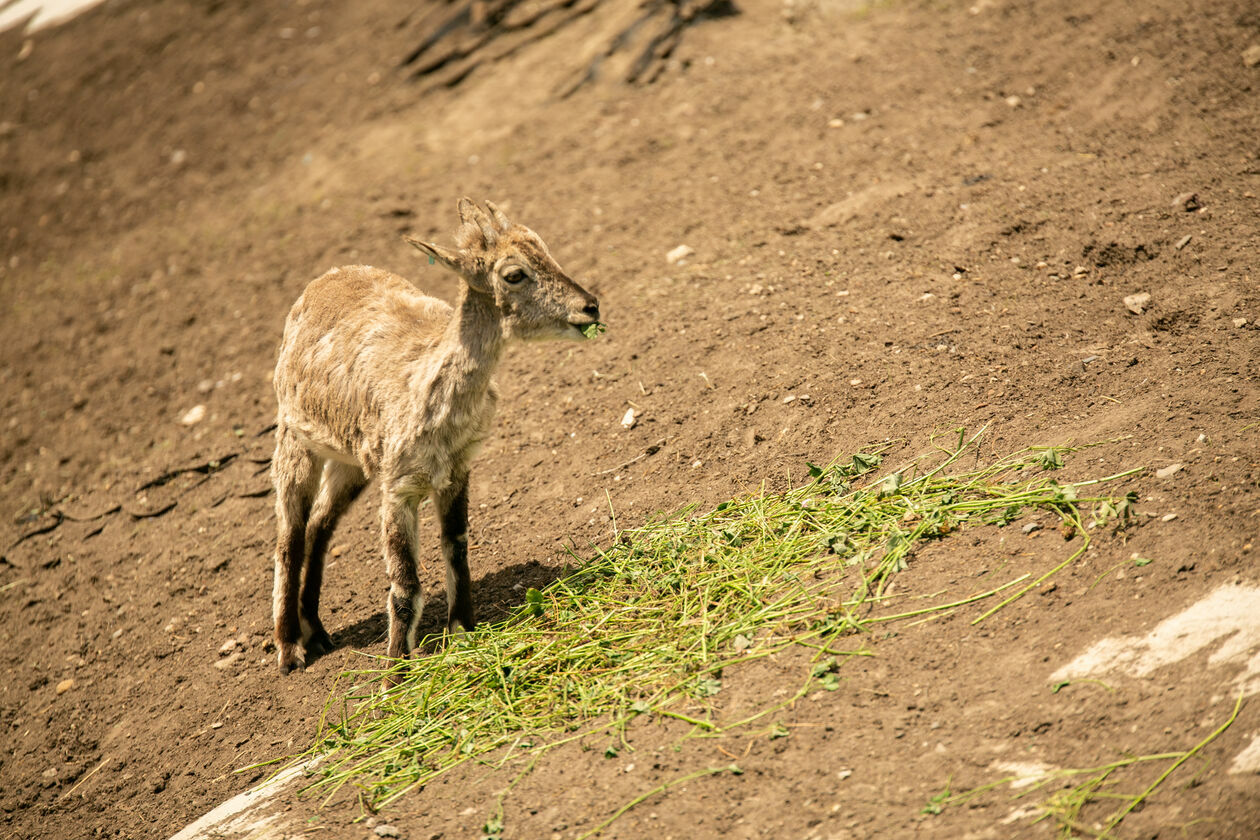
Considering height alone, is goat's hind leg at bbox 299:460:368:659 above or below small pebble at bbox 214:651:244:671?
above

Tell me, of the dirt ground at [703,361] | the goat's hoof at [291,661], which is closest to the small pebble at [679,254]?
the dirt ground at [703,361]

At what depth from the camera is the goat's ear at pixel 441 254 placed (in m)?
4.94

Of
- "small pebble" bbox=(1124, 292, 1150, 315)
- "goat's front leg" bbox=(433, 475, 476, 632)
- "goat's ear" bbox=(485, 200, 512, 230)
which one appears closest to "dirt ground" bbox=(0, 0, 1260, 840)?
"small pebble" bbox=(1124, 292, 1150, 315)

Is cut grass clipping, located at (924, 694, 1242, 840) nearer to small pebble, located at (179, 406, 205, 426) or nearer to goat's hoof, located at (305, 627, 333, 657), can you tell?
goat's hoof, located at (305, 627, 333, 657)

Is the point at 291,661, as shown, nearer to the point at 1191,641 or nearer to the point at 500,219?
the point at 500,219

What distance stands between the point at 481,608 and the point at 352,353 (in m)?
1.64

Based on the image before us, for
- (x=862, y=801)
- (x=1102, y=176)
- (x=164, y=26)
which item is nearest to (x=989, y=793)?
(x=862, y=801)

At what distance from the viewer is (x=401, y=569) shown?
17.3 feet

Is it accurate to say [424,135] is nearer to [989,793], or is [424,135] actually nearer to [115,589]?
[115,589]

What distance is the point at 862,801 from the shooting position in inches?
145

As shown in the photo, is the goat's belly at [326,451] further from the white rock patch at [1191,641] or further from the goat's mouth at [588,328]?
the white rock patch at [1191,641]

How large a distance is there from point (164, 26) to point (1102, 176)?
1256 centimetres

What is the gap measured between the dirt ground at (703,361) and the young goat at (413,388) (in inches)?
18.2

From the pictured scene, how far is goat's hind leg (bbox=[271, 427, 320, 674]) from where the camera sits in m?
5.93
